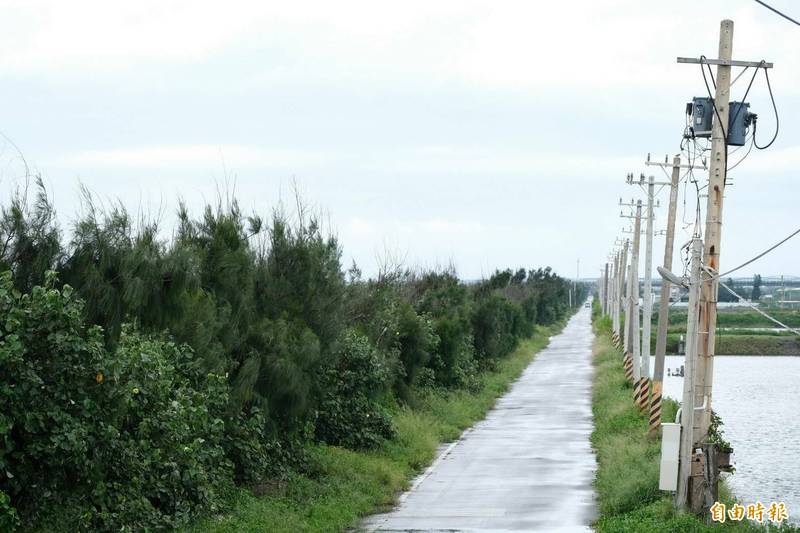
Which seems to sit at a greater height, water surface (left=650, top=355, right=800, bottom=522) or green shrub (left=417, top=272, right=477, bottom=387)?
green shrub (left=417, top=272, right=477, bottom=387)

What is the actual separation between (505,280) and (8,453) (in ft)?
251

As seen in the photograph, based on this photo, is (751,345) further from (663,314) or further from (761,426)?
(663,314)

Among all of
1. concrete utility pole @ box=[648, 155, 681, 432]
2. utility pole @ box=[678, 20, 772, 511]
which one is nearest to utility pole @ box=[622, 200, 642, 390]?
concrete utility pole @ box=[648, 155, 681, 432]

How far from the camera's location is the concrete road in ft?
60.0

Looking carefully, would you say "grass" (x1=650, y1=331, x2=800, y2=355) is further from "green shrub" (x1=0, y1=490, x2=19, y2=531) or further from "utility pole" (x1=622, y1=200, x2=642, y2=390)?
"green shrub" (x1=0, y1=490, x2=19, y2=531)

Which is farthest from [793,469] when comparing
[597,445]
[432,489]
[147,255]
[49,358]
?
[49,358]

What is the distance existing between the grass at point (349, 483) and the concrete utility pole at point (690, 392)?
4909 mm

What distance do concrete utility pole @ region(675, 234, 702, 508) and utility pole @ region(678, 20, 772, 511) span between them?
97 mm

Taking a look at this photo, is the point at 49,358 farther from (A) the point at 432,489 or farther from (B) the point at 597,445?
(B) the point at 597,445

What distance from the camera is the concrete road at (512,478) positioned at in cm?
1828

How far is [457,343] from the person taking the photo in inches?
1610

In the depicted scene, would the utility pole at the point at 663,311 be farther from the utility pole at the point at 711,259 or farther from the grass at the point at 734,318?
the grass at the point at 734,318

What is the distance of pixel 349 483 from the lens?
69.4 ft

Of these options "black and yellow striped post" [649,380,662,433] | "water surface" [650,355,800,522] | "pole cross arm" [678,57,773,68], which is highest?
"pole cross arm" [678,57,773,68]
